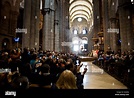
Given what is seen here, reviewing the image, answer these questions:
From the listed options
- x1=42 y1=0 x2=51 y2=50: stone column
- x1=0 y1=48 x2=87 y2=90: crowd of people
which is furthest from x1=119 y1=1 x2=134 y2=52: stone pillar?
x1=0 y1=48 x2=87 y2=90: crowd of people

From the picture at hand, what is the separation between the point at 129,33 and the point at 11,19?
1250 cm

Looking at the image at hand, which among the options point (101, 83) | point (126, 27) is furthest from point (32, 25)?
point (126, 27)

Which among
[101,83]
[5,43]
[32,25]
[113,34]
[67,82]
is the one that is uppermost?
[32,25]

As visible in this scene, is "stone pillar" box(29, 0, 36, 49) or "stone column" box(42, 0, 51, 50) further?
"stone column" box(42, 0, 51, 50)

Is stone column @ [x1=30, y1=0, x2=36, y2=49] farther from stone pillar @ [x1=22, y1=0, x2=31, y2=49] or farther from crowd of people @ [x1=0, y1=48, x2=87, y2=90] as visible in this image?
crowd of people @ [x1=0, y1=48, x2=87, y2=90]

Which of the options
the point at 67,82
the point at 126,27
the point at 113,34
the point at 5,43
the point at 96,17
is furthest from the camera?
the point at 96,17

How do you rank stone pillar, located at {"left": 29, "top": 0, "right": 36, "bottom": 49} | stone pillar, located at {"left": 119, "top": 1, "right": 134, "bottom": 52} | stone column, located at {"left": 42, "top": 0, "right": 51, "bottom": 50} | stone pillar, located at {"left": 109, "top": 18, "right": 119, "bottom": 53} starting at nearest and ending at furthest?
stone pillar, located at {"left": 29, "top": 0, "right": 36, "bottom": 49}
stone pillar, located at {"left": 119, "top": 1, "right": 134, "bottom": 52}
stone column, located at {"left": 42, "top": 0, "right": 51, "bottom": 50}
stone pillar, located at {"left": 109, "top": 18, "right": 119, "bottom": 53}

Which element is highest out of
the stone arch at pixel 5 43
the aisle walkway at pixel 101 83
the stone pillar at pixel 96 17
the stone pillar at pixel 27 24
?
the stone pillar at pixel 96 17

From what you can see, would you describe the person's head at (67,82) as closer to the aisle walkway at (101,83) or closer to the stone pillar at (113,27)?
the aisle walkway at (101,83)

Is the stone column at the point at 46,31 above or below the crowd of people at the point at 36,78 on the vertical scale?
above

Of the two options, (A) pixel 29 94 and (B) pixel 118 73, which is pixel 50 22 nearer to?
(B) pixel 118 73

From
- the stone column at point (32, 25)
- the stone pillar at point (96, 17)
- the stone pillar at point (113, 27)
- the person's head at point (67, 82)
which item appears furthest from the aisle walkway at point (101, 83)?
the stone pillar at point (96, 17)

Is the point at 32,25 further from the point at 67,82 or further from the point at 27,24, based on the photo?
the point at 67,82

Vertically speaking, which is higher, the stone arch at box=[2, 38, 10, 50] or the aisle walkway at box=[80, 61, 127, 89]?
the stone arch at box=[2, 38, 10, 50]
